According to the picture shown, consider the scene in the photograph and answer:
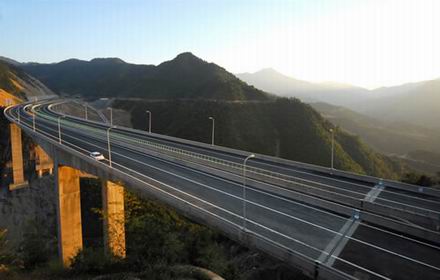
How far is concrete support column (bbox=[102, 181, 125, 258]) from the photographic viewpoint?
2334 cm

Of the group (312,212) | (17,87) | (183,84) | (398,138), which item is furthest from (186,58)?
(312,212)

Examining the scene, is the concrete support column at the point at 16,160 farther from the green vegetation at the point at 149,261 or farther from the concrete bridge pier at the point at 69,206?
the green vegetation at the point at 149,261

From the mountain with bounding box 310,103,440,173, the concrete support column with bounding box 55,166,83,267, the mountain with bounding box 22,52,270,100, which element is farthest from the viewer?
the mountain with bounding box 310,103,440,173

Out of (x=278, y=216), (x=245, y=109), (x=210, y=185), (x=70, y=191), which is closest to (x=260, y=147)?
(x=245, y=109)

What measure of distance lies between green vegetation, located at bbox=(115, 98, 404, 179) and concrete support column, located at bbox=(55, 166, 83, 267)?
136ft

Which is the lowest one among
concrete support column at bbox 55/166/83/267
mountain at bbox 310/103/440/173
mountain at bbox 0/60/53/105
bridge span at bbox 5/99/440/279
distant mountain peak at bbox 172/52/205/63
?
mountain at bbox 310/103/440/173

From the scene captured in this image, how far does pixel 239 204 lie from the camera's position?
21031mm

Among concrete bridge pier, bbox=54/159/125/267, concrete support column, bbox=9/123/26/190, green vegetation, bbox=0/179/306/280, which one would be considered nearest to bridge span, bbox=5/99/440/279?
green vegetation, bbox=0/179/306/280

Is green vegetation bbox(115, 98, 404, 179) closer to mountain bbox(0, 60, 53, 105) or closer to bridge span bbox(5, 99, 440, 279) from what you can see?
bridge span bbox(5, 99, 440, 279)

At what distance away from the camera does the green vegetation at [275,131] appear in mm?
72438

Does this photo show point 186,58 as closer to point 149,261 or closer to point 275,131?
point 275,131

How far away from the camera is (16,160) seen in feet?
196

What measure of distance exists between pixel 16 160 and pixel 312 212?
5692 centimetres

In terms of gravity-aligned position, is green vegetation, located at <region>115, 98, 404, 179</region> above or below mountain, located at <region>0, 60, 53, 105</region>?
below
